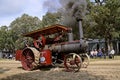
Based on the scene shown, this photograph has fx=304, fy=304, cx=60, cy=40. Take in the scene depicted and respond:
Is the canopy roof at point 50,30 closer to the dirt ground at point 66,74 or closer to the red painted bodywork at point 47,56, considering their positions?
the red painted bodywork at point 47,56

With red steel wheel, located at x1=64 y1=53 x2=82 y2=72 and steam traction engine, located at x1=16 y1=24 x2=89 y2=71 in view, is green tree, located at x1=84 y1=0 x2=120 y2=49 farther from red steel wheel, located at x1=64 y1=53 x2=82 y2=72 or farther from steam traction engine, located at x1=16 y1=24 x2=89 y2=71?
red steel wheel, located at x1=64 y1=53 x2=82 y2=72

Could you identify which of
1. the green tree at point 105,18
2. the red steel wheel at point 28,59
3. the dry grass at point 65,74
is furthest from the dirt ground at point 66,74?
the green tree at point 105,18

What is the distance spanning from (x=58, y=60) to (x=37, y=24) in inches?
2262

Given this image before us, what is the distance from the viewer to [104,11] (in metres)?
39.2

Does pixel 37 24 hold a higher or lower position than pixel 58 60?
higher

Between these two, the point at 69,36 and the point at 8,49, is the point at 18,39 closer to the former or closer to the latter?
the point at 8,49

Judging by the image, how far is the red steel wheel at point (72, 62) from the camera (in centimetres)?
1622

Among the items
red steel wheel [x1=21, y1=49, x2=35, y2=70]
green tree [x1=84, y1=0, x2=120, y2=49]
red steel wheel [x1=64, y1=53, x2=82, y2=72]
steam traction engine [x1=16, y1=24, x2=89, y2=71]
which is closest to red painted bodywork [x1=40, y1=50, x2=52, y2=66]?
steam traction engine [x1=16, y1=24, x2=89, y2=71]

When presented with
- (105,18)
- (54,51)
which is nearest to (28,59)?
(54,51)

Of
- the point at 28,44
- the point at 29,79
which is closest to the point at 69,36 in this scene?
the point at 28,44

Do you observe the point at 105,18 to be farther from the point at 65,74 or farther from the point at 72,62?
the point at 65,74

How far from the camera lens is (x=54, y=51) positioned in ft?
57.1

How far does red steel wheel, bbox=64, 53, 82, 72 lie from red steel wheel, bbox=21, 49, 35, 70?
2287 millimetres

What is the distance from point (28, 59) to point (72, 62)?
3.23 metres
